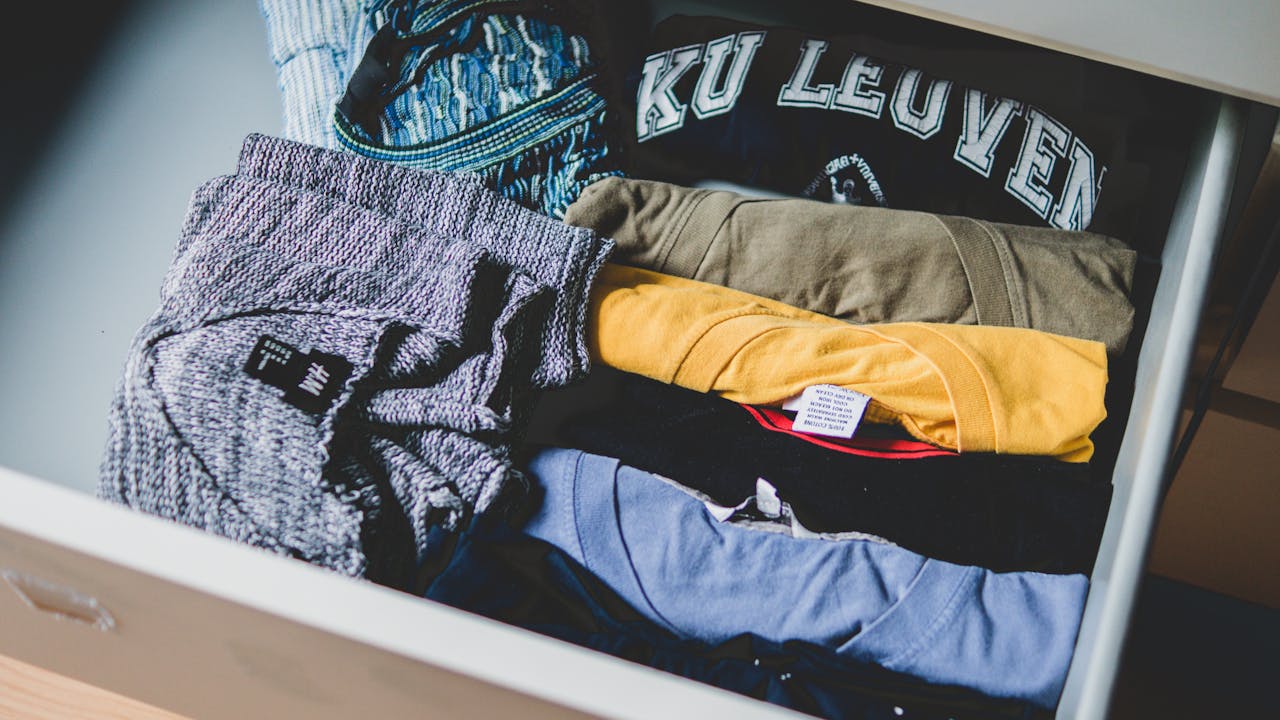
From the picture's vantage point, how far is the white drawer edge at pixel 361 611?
0.40 meters

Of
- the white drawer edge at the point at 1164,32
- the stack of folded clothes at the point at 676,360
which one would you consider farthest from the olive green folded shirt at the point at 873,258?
the white drawer edge at the point at 1164,32

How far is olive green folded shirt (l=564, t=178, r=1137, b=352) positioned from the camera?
0.66 m

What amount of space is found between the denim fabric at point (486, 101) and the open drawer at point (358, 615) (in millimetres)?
361

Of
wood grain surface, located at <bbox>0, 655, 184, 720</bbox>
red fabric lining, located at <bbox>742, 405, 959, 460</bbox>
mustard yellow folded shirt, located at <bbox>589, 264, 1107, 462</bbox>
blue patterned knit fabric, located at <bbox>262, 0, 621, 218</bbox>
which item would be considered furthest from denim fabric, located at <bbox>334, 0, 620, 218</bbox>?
wood grain surface, located at <bbox>0, 655, 184, 720</bbox>

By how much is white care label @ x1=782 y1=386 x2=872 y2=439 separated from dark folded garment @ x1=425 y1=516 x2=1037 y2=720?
138 mm

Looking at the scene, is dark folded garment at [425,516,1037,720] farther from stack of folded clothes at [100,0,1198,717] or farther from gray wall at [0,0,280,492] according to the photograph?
gray wall at [0,0,280,492]

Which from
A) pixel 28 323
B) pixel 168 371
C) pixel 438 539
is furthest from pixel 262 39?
pixel 438 539

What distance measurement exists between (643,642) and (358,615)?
0.22m

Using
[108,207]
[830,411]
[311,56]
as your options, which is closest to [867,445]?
[830,411]

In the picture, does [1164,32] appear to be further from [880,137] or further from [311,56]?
[311,56]

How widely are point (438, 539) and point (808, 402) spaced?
0.25 m

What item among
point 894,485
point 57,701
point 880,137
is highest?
point 880,137

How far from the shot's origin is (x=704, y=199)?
0.71 m

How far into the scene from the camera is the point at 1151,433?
51 cm
